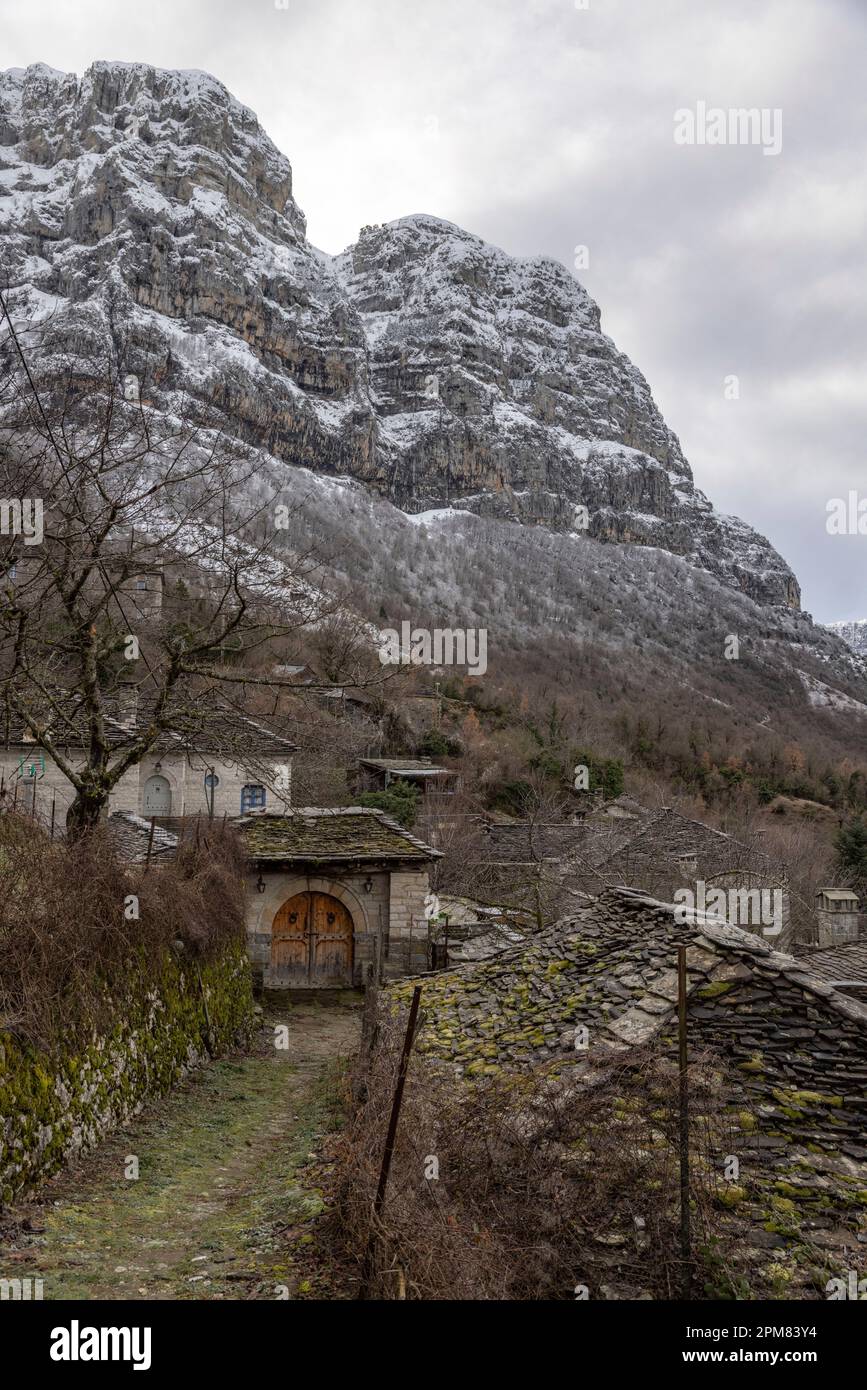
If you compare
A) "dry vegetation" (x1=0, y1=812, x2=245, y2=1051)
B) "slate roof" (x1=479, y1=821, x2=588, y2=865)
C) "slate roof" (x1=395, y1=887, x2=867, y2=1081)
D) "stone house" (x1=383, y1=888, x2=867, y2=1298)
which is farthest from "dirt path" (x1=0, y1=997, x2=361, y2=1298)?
"slate roof" (x1=479, y1=821, x2=588, y2=865)

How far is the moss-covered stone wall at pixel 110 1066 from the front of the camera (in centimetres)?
624

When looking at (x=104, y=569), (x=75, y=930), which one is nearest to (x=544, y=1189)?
(x=75, y=930)

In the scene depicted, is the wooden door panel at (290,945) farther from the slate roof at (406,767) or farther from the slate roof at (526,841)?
the slate roof at (406,767)

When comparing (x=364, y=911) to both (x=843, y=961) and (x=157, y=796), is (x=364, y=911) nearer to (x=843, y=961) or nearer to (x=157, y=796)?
(x=843, y=961)

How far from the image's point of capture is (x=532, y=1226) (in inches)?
223

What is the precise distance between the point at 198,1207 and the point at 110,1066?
5.53ft

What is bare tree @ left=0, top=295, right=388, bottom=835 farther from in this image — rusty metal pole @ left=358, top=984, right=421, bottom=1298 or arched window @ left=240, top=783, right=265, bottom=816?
arched window @ left=240, top=783, right=265, bottom=816

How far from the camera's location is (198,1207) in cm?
691

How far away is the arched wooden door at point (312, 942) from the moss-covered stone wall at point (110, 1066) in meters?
Result: 4.82

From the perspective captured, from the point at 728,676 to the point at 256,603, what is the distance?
124 m

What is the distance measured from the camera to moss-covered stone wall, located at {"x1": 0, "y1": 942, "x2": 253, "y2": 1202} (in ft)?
20.5

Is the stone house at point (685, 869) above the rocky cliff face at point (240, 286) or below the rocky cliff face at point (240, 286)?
below

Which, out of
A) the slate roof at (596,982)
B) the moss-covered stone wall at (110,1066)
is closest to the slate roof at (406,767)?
the moss-covered stone wall at (110,1066)

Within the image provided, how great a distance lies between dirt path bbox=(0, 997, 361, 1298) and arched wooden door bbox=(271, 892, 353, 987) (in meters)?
6.54
